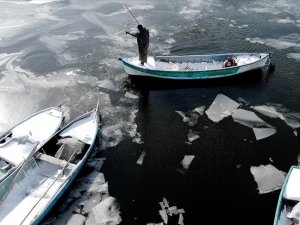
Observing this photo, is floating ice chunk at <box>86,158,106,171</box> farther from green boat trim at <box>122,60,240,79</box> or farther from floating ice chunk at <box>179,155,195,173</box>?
green boat trim at <box>122,60,240,79</box>

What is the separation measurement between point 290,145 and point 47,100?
1230 cm

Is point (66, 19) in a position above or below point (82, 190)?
above

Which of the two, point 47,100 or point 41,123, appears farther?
point 47,100

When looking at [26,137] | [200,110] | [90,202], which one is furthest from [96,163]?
[200,110]

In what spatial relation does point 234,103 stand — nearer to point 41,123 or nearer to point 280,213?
point 280,213

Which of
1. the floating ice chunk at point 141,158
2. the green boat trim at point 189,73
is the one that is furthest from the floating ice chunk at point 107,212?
the green boat trim at point 189,73

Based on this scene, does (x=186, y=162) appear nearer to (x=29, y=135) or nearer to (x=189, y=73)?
(x=189, y=73)

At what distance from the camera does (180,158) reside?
43.2 feet

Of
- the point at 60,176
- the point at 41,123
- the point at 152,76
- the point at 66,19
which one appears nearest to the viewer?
the point at 60,176

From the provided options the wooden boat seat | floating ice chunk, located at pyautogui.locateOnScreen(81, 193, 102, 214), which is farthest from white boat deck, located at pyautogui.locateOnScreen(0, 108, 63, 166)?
floating ice chunk, located at pyautogui.locateOnScreen(81, 193, 102, 214)

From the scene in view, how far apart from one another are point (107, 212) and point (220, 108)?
25.8 feet

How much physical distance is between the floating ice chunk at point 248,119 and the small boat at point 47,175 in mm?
6698

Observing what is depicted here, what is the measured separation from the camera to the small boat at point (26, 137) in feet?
40.5

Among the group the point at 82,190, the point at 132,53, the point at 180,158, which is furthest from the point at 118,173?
the point at 132,53
